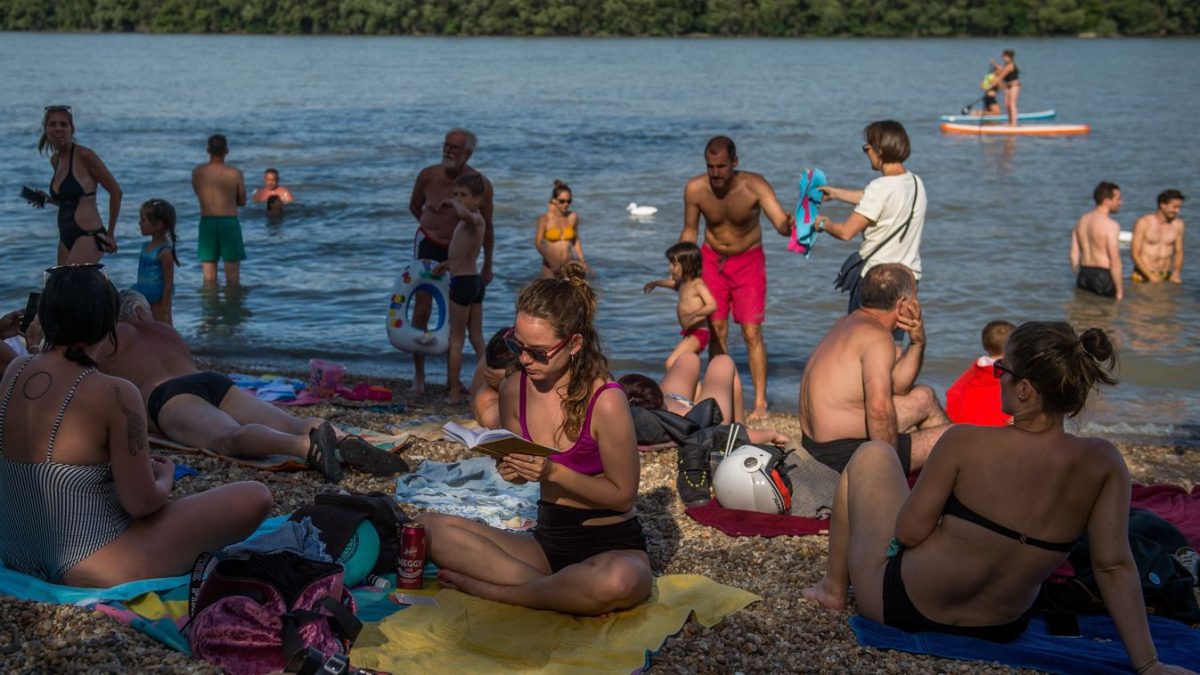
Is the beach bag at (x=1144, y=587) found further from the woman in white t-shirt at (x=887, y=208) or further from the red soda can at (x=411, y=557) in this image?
the woman in white t-shirt at (x=887, y=208)

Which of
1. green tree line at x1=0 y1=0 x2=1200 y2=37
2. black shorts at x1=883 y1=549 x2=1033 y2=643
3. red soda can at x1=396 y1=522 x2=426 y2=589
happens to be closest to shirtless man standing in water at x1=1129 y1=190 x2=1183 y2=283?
black shorts at x1=883 y1=549 x2=1033 y2=643

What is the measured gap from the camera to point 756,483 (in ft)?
19.5

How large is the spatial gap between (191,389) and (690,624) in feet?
11.0

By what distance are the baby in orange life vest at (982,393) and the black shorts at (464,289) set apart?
3351 mm

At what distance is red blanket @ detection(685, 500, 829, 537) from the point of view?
579 cm

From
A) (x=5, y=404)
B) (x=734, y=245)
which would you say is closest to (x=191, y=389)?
(x=5, y=404)

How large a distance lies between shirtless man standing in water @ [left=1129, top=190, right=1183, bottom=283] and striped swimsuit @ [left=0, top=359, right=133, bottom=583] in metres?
11.9

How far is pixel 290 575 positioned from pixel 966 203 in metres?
17.8

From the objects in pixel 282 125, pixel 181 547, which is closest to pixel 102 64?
pixel 282 125

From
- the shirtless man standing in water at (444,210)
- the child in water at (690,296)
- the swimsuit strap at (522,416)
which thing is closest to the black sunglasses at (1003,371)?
the swimsuit strap at (522,416)

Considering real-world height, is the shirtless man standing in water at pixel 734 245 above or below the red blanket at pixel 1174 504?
above

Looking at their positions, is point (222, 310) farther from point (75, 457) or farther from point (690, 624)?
point (690, 624)

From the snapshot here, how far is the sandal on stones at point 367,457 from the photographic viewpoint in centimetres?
636

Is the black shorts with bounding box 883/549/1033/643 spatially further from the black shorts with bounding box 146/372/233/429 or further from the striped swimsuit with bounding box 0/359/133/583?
the black shorts with bounding box 146/372/233/429
